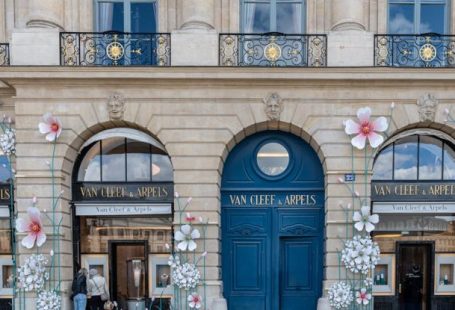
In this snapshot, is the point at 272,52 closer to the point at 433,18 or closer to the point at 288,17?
the point at 288,17

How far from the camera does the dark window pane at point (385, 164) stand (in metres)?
9.59

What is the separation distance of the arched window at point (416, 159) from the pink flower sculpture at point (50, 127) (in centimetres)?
662

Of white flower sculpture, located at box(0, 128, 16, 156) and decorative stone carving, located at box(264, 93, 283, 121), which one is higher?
decorative stone carving, located at box(264, 93, 283, 121)

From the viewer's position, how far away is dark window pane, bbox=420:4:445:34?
955 centimetres

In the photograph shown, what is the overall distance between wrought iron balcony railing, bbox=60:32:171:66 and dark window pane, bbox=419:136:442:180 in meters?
5.71

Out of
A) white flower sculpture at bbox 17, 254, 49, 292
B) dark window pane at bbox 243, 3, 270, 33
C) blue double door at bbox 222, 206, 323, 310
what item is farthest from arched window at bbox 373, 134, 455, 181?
white flower sculpture at bbox 17, 254, 49, 292

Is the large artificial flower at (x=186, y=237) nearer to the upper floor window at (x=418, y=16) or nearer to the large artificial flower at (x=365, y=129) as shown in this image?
the large artificial flower at (x=365, y=129)

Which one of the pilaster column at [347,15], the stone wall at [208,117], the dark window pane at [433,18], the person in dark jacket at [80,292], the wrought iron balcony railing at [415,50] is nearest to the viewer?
the person in dark jacket at [80,292]

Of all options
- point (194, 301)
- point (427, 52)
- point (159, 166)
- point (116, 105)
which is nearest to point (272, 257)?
point (194, 301)

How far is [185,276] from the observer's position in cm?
873

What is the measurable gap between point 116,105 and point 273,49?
133 inches

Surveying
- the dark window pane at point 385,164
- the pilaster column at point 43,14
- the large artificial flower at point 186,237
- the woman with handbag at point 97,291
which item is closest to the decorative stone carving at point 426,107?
the dark window pane at point 385,164

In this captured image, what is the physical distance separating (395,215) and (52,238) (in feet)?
23.5

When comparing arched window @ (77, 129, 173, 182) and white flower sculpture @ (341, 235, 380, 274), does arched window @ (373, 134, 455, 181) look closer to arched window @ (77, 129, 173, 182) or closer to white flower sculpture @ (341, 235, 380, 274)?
white flower sculpture @ (341, 235, 380, 274)
